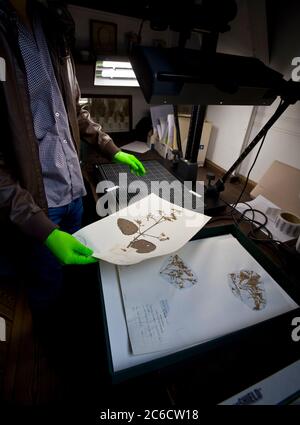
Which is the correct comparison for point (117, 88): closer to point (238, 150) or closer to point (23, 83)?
point (238, 150)

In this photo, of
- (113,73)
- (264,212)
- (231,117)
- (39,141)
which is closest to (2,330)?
(39,141)

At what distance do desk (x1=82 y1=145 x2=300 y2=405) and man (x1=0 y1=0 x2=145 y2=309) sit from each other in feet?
1.24

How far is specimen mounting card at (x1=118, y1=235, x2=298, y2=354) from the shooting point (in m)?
0.52

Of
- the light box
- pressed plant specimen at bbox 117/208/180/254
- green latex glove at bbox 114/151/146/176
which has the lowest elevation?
pressed plant specimen at bbox 117/208/180/254

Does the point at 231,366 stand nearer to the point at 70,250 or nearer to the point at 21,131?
the point at 70,250

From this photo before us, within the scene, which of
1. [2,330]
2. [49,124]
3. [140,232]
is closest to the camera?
[140,232]

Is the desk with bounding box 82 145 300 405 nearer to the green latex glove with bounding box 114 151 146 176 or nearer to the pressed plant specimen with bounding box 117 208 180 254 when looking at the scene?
the pressed plant specimen with bounding box 117 208 180 254

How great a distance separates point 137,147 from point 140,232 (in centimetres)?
111

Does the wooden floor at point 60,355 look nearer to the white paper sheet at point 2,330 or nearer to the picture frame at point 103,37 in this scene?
the white paper sheet at point 2,330

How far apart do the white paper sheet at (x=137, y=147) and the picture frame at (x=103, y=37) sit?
0.62 metres

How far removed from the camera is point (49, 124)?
854 millimetres

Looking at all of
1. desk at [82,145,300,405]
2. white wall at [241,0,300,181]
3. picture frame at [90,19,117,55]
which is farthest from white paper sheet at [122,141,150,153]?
desk at [82,145,300,405]
